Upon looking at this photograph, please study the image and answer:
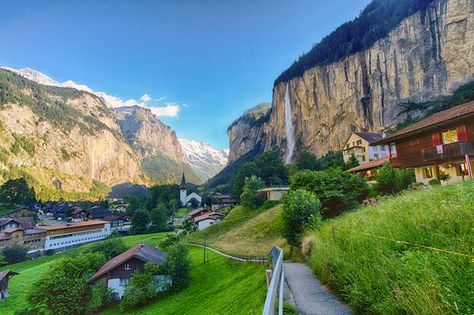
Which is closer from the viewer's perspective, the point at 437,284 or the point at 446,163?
the point at 437,284

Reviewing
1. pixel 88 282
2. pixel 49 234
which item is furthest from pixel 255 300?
pixel 49 234

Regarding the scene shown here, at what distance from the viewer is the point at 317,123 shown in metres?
91.8

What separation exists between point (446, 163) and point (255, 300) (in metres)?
17.7

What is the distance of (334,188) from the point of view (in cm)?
2430

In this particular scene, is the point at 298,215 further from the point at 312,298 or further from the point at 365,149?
the point at 365,149

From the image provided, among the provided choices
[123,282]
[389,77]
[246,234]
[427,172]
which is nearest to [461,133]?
[427,172]

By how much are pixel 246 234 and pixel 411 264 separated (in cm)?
3388

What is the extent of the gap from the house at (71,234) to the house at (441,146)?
2668 inches

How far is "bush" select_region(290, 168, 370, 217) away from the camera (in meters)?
23.6

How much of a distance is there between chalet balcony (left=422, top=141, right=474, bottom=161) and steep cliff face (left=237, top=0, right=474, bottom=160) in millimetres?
50202

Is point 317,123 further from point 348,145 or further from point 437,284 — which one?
point 437,284

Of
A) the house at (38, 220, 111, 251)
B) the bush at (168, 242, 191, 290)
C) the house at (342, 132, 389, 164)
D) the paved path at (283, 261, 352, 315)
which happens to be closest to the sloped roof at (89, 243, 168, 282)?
the bush at (168, 242, 191, 290)

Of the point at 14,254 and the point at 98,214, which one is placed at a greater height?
the point at 98,214

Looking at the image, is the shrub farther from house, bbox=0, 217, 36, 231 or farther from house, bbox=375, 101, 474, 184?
house, bbox=0, 217, 36, 231
